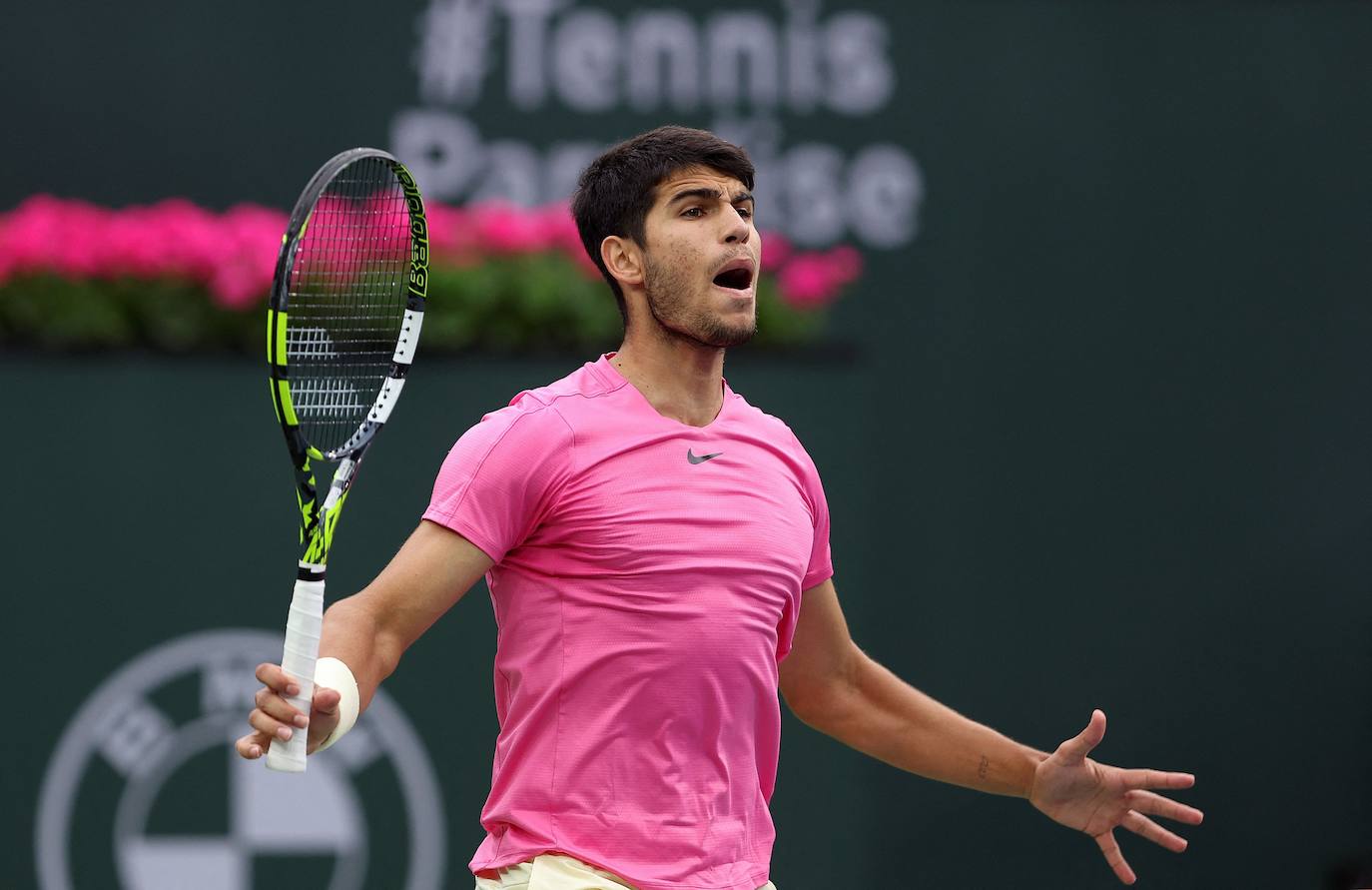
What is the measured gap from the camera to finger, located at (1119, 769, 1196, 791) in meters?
2.96

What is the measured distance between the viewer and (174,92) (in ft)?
19.6

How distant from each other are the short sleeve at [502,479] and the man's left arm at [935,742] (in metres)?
0.60

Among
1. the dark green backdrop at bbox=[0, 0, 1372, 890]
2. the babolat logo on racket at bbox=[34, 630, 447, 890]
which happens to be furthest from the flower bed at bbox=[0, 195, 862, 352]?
the dark green backdrop at bbox=[0, 0, 1372, 890]

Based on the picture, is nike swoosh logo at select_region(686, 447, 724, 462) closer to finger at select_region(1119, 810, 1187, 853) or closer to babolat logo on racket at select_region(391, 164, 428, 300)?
babolat logo on racket at select_region(391, 164, 428, 300)

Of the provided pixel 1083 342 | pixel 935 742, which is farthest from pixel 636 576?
pixel 1083 342

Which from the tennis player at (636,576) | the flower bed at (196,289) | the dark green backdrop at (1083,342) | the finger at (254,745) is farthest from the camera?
the dark green backdrop at (1083,342)

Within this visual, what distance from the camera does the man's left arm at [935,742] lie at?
3.07 metres

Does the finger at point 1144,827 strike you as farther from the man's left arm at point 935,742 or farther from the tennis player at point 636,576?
the tennis player at point 636,576

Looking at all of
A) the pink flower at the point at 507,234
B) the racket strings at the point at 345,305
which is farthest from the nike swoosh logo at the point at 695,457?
the pink flower at the point at 507,234

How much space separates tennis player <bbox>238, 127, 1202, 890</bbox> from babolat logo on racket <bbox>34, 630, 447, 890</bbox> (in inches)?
80.3

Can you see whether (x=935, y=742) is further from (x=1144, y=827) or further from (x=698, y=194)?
(x=698, y=194)

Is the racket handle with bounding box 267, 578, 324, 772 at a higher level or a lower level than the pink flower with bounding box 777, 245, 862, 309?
lower

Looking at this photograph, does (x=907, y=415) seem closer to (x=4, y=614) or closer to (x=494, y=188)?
(x=494, y=188)

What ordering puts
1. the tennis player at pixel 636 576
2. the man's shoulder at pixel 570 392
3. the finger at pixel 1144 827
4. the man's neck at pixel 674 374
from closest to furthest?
the tennis player at pixel 636 576
the man's shoulder at pixel 570 392
the man's neck at pixel 674 374
the finger at pixel 1144 827
